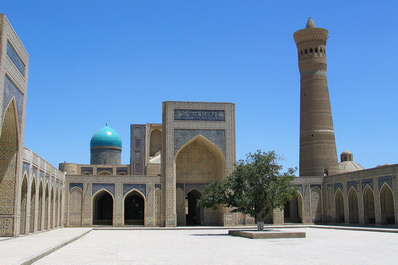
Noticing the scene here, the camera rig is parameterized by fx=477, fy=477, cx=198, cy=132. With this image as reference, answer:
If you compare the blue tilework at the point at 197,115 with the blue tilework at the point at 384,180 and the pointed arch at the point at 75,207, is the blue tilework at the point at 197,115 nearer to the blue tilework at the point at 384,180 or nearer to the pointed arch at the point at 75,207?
the pointed arch at the point at 75,207

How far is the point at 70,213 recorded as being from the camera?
22469 millimetres

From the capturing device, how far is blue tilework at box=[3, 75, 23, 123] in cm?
1164

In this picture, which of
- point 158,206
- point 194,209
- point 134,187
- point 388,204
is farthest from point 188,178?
point 388,204

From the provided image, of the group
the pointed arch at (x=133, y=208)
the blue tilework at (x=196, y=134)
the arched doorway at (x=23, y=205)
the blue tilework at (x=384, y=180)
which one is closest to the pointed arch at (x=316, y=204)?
the blue tilework at (x=384, y=180)

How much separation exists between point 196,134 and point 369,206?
28.0 ft

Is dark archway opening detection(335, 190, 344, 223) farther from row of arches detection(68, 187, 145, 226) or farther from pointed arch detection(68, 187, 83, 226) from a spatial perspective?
pointed arch detection(68, 187, 83, 226)

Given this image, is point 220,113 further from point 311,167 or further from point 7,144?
point 7,144

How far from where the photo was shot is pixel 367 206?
21422mm

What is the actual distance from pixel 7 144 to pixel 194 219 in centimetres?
1380

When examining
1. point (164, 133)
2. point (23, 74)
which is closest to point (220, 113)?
point (164, 133)

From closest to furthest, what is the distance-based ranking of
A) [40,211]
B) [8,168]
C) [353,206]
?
[8,168] < [40,211] < [353,206]

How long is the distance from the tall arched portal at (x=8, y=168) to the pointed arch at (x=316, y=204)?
51.5 ft

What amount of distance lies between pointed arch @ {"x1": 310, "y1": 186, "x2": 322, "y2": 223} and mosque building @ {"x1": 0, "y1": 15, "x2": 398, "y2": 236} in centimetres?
5

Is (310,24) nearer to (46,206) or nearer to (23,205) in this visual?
(46,206)
